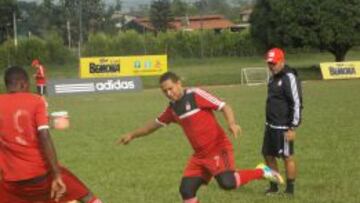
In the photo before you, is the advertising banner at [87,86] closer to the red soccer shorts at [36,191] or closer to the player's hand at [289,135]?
the player's hand at [289,135]

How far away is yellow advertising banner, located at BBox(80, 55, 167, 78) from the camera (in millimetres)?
44000

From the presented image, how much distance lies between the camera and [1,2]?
81375mm

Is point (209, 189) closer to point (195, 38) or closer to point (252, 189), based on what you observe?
point (252, 189)

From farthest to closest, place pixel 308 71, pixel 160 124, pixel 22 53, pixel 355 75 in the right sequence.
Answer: pixel 22 53 → pixel 308 71 → pixel 355 75 → pixel 160 124

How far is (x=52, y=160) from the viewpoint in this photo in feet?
21.5

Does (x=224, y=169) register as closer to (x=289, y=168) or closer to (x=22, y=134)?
(x=289, y=168)

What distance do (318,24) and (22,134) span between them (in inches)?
1960

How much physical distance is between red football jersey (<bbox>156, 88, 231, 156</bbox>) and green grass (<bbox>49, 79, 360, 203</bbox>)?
191cm

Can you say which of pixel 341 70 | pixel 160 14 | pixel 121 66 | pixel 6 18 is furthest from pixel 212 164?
pixel 160 14

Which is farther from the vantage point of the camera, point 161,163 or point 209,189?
point 161,163

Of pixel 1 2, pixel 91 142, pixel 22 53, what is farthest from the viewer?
pixel 1 2

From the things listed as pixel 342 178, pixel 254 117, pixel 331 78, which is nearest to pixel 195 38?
pixel 331 78

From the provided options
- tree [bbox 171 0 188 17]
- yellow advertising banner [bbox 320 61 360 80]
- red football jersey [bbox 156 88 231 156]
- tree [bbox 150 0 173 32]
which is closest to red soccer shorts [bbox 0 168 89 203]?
red football jersey [bbox 156 88 231 156]

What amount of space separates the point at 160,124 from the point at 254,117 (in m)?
13.6
